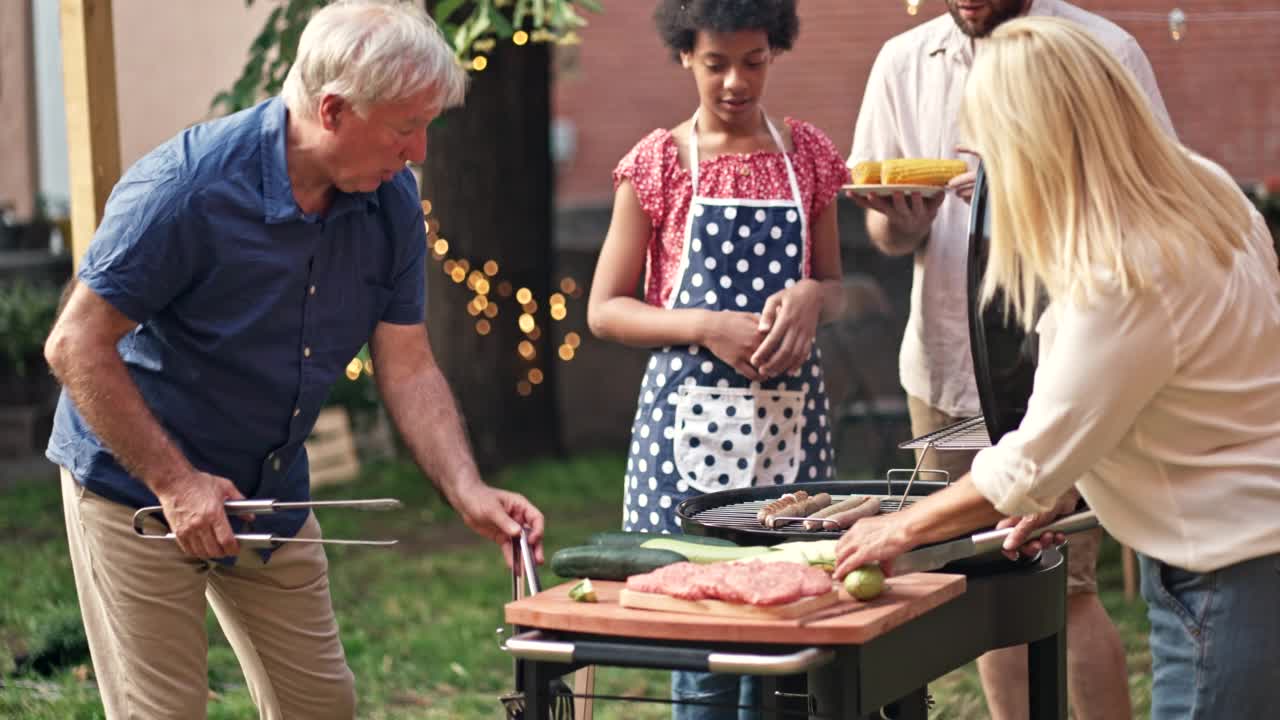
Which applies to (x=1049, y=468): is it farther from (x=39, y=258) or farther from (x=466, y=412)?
(x=39, y=258)

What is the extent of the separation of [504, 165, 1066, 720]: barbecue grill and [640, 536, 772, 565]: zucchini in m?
0.11

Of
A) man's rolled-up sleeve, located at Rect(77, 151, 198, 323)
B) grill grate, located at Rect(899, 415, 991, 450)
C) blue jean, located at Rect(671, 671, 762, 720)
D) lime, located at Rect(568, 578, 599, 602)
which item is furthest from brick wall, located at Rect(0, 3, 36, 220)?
lime, located at Rect(568, 578, 599, 602)

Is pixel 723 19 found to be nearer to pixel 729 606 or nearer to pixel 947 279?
pixel 947 279

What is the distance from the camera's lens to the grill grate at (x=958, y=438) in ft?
10.3

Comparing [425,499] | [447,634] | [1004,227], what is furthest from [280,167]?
[425,499]

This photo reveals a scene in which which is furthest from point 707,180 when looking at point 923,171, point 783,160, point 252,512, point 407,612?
point 407,612

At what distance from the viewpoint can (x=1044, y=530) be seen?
2893 millimetres

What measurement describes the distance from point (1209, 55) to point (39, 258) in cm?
717

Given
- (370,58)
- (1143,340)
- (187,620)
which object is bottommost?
(187,620)

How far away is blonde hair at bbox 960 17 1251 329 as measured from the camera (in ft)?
8.05

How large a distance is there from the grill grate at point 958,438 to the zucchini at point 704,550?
35cm

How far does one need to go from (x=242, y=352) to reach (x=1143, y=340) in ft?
5.16

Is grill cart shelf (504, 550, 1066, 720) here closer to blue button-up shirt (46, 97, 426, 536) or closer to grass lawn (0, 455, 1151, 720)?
blue button-up shirt (46, 97, 426, 536)

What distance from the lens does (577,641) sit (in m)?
2.59
